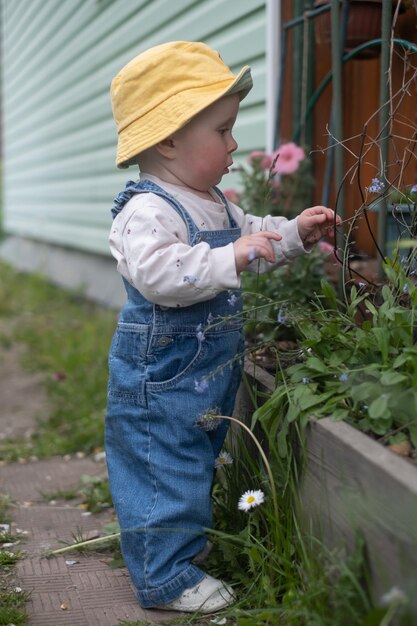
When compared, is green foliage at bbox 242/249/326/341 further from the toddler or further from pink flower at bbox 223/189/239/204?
the toddler

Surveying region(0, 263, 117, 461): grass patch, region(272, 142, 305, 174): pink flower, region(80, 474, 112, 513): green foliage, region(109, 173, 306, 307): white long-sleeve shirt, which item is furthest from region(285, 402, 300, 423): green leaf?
region(0, 263, 117, 461): grass patch

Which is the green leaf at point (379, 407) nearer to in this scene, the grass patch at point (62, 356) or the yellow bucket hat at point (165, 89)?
the yellow bucket hat at point (165, 89)

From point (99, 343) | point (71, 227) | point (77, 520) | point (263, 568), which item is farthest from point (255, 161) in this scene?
point (71, 227)

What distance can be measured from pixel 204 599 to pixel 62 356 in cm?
346

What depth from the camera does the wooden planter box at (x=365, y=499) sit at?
65.0 inches

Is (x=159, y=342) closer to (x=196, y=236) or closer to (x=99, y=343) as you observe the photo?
(x=196, y=236)

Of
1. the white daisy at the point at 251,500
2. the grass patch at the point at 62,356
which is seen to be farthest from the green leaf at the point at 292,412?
the grass patch at the point at 62,356

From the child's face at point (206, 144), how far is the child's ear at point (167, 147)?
0.01 m

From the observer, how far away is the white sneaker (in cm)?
226

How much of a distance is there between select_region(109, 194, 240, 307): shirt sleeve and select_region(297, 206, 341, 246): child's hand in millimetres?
357

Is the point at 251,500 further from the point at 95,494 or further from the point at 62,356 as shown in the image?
the point at 62,356

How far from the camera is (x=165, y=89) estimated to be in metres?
2.36

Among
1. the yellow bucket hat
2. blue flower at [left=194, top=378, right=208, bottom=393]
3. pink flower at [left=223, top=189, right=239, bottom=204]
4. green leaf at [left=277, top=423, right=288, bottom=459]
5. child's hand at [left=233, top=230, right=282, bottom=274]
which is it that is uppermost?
the yellow bucket hat

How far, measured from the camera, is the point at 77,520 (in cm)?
310
